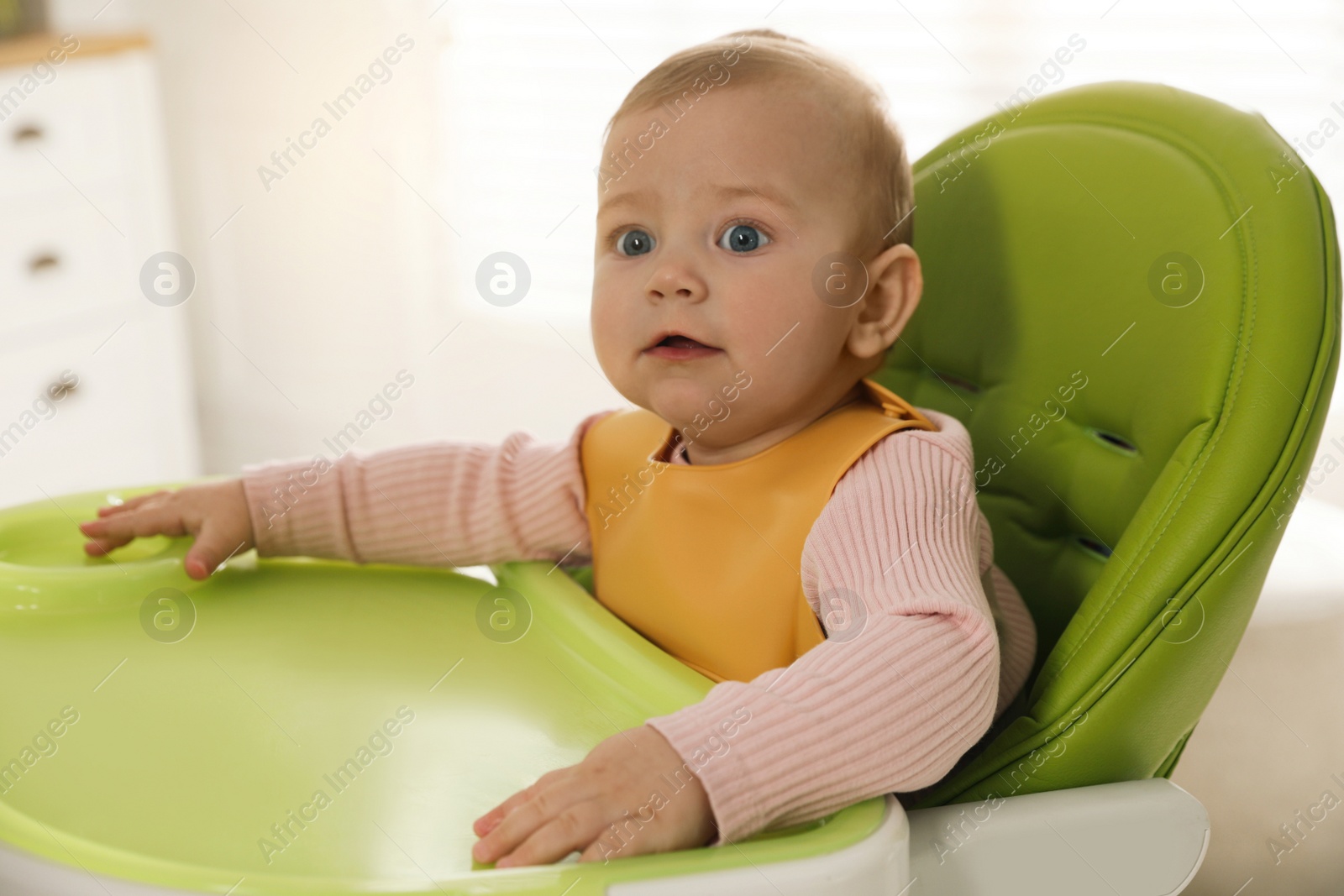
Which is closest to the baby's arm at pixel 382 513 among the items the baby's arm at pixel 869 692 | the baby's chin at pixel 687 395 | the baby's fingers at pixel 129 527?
the baby's fingers at pixel 129 527

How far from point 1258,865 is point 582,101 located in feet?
5.62

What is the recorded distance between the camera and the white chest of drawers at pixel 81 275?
1897mm

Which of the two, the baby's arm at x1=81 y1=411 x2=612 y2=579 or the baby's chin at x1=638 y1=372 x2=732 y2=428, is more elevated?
the baby's chin at x1=638 y1=372 x2=732 y2=428

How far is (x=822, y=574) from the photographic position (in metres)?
0.67

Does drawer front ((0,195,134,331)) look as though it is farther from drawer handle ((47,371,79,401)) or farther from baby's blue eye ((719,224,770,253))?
baby's blue eye ((719,224,770,253))

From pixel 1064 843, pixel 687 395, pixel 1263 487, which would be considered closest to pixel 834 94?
pixel 687 395

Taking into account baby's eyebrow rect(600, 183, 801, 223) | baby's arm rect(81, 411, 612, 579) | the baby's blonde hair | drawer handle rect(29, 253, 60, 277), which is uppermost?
the baby's blonde hair

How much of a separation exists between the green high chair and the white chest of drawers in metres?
1.22

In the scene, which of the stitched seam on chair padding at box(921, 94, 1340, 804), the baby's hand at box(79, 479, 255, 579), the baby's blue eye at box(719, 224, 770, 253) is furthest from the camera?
the baby's hand at box(79, 479, 255, 579)

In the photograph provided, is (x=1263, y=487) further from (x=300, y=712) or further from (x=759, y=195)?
(x=300, y=712)

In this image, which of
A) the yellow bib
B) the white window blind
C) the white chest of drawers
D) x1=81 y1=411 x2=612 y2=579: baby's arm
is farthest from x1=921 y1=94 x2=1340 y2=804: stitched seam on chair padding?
the white chest of drawers

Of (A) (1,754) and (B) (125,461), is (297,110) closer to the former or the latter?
(B) (125,461)

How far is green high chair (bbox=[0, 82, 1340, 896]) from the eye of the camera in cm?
54

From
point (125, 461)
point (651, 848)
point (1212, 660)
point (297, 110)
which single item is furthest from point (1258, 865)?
point (297, 110)
